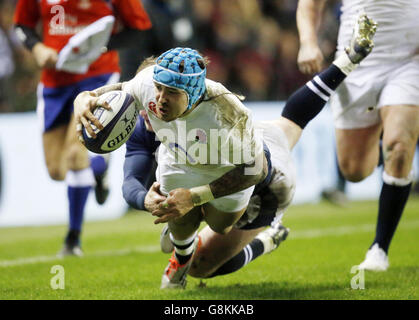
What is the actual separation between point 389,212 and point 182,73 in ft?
7.83

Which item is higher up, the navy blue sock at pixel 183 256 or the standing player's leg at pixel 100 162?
the navy blue sock at pixel 183 256

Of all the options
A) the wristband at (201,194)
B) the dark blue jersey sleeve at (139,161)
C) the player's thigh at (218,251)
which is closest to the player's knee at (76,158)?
the dark blue jersey sleeve at (139,161)

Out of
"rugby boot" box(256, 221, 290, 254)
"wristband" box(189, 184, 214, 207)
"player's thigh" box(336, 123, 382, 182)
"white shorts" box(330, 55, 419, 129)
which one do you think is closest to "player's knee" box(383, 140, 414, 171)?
"white shorts" box(330, 55, 419, 129)

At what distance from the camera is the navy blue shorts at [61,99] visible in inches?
265

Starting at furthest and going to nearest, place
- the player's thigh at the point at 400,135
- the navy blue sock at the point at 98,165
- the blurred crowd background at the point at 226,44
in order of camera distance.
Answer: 1. the blurred crowd background at the point at 226,44
2. the navy blue sock at the point at 98,165
3. the player's thigh at the point at 400,135

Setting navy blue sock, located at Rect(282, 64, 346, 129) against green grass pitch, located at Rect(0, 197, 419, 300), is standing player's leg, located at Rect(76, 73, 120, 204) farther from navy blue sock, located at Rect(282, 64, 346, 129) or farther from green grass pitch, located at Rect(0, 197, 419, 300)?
navy blue sock, located at Rect(282, 64, 346, 129)

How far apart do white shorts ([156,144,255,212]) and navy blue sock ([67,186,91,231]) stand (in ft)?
8.17

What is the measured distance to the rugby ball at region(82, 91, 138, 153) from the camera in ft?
12.4

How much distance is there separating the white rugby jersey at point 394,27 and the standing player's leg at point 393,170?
429mm

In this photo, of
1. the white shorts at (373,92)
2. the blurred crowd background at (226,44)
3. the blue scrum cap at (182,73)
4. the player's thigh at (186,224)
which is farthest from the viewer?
the blurred crowd background at (226,44)

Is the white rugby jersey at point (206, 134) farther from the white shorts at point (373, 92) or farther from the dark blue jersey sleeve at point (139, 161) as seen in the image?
the white shorts at point (373, 92)

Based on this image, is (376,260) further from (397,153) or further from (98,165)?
(98,165)

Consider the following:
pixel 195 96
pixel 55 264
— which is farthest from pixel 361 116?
pixel 55 264
